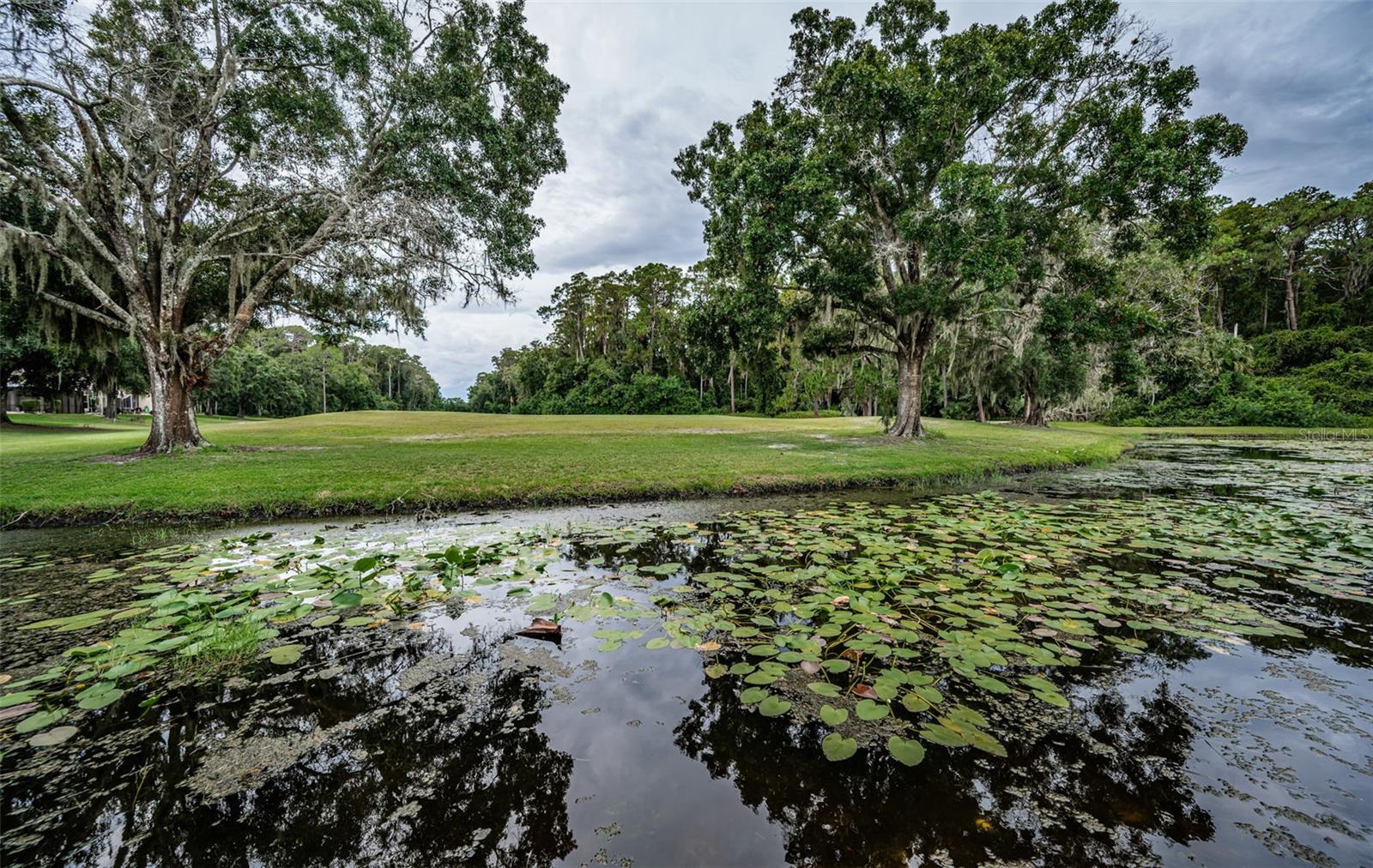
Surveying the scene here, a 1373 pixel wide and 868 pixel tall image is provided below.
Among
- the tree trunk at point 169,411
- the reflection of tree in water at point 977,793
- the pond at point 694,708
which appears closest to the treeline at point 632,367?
the tree trunk at point 169,411

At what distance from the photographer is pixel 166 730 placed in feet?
8.27

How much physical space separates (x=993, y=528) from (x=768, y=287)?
33.0ft

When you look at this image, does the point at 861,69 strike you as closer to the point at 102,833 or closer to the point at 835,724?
the point at 835,724

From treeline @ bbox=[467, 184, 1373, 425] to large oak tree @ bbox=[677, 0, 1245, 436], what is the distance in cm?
148

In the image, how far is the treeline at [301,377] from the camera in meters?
45.3

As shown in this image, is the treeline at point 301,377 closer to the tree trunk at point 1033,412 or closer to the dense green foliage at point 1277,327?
the tree trunk at point 1033,412

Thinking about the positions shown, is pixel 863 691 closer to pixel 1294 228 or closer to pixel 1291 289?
pixel 1291 289

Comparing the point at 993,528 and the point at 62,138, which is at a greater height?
the point at 62,138

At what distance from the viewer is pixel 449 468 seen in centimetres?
1085

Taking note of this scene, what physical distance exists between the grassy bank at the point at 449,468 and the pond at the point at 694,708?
2.67 meters

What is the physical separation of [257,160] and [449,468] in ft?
32.6

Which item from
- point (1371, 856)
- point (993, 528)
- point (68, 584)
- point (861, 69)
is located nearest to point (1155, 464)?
point (993, 528)

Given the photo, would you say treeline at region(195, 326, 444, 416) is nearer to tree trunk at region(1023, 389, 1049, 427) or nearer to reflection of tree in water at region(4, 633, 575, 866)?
reflection of tree in water at region(4, 633, 575, 866)

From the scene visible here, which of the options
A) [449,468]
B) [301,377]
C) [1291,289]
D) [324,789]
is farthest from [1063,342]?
[301,377]
